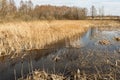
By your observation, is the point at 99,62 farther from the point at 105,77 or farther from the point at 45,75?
the point at 45,75

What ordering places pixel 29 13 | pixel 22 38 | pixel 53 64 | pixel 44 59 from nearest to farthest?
pixel 53 64, pixel 44 59, pixel 22 38, pixel 29 13

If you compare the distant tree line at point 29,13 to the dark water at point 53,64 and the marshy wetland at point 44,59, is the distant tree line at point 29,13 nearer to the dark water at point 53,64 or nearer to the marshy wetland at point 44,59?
the marshy wetland at point 44,59

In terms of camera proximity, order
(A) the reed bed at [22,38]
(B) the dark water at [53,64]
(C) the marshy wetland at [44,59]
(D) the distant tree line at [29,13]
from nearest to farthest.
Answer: (C) the marshy wetland at [44,59] < (B) the dark water at [53,64] < (A) the reed bed at [22,38] < (D) the distant tree line at [29,13]

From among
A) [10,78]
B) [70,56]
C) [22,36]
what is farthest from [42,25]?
[10,78]

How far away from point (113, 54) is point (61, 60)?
2.62m

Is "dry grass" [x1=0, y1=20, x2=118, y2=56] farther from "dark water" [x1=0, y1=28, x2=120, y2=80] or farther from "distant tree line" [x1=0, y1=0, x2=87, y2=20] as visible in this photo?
"distant tree line" [x1=0, y1=0, x2=87, y2=20]

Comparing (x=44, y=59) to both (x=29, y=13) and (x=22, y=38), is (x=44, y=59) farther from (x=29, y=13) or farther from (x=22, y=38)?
(x=29, y=13)

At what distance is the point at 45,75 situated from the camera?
309 inches

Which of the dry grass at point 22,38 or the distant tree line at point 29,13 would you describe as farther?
the distant tree line at point 29,13

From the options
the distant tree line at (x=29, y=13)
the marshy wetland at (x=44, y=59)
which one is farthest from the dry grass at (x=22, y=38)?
the distant tree line at (x=29, y=13)

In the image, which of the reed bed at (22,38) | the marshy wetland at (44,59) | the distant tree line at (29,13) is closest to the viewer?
the marshy wetland at (44,59)

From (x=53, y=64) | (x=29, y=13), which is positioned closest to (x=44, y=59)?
(x=53, y=64)

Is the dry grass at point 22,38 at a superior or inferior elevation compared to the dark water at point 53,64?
superior

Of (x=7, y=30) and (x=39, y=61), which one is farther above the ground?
(x=7, y=30)
